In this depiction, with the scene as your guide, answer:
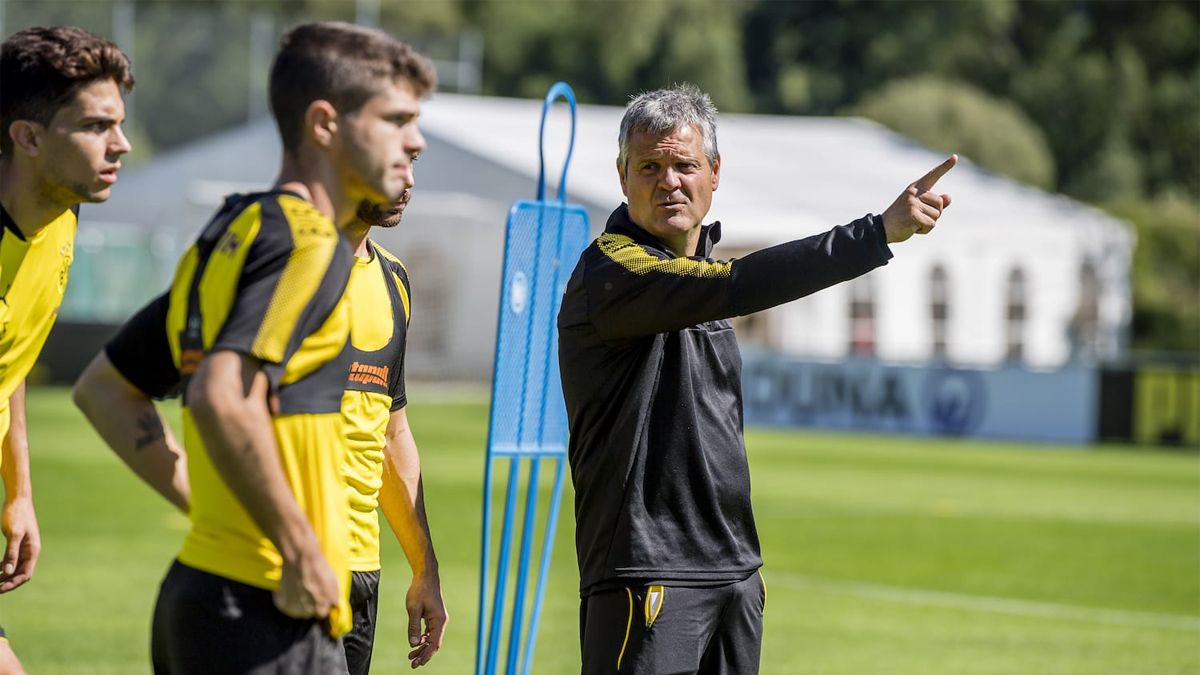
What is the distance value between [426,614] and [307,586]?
161 cm

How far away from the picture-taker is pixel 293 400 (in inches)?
149

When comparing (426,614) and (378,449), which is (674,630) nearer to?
(426,614)

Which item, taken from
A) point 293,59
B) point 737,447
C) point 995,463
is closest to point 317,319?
point 293,59

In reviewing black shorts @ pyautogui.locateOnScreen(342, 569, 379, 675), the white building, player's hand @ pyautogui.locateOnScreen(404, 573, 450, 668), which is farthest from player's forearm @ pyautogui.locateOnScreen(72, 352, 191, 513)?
the white building

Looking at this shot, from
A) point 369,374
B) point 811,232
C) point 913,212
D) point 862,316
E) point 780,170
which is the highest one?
point 780,170

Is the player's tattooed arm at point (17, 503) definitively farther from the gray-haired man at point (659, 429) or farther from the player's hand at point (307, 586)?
the player's hand at point (307, 586)

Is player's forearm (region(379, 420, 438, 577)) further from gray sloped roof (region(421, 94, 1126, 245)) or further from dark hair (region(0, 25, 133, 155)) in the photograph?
gray sloped roof (region(421, 94, 1126, 245))

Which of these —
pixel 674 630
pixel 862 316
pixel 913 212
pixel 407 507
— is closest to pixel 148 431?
pixel 407 507

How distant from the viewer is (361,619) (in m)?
5.29

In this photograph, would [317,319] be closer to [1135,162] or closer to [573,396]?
[573,396]

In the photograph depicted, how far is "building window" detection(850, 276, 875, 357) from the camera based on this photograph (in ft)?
142

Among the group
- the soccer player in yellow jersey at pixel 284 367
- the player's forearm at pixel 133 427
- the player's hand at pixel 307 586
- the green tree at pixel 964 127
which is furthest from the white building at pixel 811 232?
the player's hand at pixel 307 586

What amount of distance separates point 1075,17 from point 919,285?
41912 mm

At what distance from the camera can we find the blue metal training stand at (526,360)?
6309 millimetres
